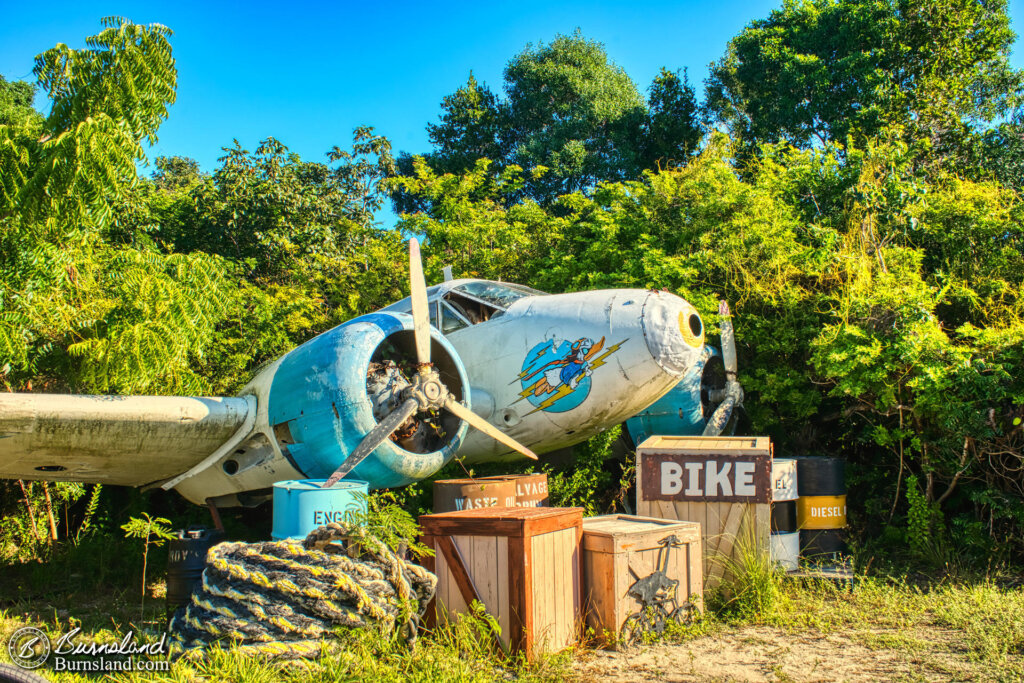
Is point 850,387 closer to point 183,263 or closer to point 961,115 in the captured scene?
point 183,263

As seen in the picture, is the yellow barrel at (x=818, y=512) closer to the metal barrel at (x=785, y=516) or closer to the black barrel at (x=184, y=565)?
the metal barrel at (x=785, y=516)

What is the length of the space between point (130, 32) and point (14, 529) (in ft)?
19.0

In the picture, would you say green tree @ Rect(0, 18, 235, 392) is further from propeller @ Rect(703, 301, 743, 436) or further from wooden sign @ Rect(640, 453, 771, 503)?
propeller @ Rect(703, 301, 743, 436)

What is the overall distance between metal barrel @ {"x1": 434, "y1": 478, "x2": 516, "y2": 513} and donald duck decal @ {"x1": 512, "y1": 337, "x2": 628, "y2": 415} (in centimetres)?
106

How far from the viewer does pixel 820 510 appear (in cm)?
718

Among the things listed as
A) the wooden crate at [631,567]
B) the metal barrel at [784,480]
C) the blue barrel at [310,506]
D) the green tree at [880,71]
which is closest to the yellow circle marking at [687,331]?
the metal barrel at [784,480]

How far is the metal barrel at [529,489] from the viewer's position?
6.95 metres

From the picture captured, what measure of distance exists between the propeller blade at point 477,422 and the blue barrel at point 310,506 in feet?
4.79

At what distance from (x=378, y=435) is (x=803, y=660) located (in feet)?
11.5

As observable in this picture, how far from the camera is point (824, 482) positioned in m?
7.21

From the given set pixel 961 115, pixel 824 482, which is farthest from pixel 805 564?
pixel 961 115

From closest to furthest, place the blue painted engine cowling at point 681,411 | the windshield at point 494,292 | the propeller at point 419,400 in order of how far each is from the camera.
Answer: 1. the propeller at point 419,400
2. the windshield at point 494,292
3. the blue painted engine cowling at point 681,411

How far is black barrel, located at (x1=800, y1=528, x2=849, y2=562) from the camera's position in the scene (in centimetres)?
713

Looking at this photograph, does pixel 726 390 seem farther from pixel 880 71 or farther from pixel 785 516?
pixel 880 71
